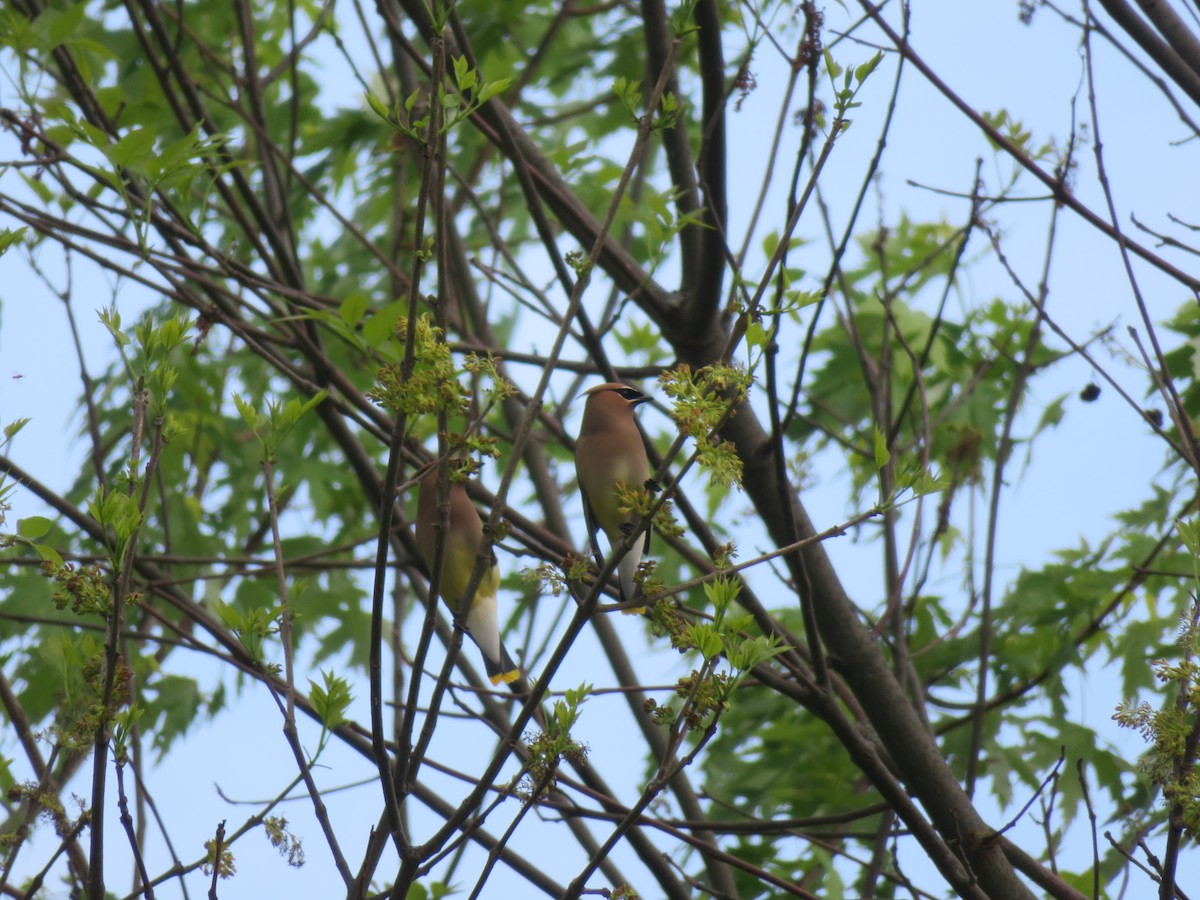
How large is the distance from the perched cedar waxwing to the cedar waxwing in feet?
1.45

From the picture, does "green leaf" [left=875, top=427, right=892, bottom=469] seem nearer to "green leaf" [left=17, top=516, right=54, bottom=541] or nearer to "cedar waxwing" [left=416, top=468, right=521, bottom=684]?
"green leaf" [left=17, top=516, right=54, bottom=541]

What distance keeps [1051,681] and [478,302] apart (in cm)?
247

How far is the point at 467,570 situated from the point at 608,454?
0.79 metres

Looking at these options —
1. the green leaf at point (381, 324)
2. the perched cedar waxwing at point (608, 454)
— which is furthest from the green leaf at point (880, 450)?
the green leaf at point (381, 324)

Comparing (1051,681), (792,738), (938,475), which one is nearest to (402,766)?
(938,475)

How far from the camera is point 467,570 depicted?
379cm

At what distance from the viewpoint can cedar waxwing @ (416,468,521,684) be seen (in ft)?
12.0

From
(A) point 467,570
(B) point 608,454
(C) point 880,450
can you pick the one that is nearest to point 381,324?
(B) point 608,454

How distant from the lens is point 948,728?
13.1 feet

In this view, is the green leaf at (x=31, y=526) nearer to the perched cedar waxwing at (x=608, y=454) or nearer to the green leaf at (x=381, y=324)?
the green leaf at (x=381, y=324)

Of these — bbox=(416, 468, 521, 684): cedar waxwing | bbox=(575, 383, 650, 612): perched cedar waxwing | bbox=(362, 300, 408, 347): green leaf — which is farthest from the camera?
bbox=(416, 468, 521, 684): cedar waxwing

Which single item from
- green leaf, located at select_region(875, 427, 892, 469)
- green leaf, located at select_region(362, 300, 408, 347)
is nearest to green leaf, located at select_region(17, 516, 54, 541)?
green leaf, located at select_region(362, 300, 408, 347)

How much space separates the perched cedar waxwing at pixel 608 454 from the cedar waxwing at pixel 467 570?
44 cm

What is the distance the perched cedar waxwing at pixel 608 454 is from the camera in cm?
322
